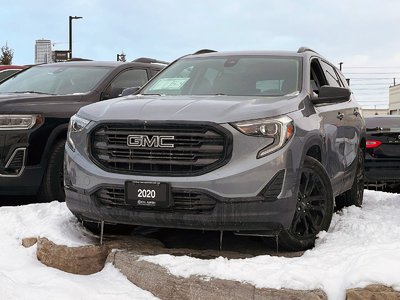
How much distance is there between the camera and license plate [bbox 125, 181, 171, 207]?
12.7 ft

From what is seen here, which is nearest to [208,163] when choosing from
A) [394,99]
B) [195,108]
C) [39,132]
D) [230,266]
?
[195,108]

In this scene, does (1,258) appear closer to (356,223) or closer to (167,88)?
(167,88)

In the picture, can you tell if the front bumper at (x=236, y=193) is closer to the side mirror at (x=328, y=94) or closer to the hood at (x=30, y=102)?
the side mirror at (x=328, y=94)

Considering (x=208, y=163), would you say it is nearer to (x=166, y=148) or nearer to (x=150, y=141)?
(x=166, y=148)

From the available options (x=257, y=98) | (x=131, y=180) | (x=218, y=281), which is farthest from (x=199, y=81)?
(x=218, y=281)

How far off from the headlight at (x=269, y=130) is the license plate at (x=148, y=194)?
672 mm

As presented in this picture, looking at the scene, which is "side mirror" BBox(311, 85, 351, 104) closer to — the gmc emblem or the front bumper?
the front bumper

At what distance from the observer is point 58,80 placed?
23.1 ft

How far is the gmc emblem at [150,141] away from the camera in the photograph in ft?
12.9

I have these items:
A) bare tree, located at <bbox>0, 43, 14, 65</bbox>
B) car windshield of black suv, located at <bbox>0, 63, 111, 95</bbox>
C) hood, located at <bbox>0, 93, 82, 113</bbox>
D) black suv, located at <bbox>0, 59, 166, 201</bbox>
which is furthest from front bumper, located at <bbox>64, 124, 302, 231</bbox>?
bare tree, located at <bbox>0, 43, 14, 65</bbox>

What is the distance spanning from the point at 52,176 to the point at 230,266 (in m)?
2.93

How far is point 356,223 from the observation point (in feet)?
16.8

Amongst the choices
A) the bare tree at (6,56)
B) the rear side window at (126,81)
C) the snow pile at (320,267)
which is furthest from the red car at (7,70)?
the bare tree at (6,56)

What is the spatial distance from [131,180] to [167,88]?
151 centimetres
